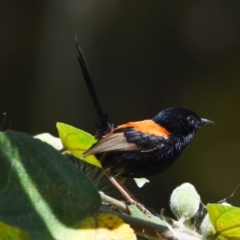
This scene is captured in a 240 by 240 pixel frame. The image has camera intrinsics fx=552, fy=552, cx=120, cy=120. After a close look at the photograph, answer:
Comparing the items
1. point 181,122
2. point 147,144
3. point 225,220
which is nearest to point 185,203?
point 225,220

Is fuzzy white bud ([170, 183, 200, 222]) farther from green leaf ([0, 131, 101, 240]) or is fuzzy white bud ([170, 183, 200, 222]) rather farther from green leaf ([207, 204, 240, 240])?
green leaf ([0, 131, 101, 240])

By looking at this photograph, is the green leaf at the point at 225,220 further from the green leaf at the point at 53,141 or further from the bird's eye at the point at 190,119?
the bird's eye at the point at 190,119

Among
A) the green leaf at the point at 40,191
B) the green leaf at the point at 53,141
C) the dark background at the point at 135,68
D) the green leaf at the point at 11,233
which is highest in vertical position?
the green leaf at the point at 40,191

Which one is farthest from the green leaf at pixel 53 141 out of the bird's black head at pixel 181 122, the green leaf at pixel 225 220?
the bird's black head at pixel 181 122

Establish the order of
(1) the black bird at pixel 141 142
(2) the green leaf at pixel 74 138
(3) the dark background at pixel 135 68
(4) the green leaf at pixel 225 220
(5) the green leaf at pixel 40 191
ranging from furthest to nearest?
(3) the dark background at pixel 135 68 → (1) the black bird at pixel 141 142 → (2) the green leaf at pixel 74 138 → (4) the green leaf at pixel 225 220 → (5) the green leaf at pixel 40 191

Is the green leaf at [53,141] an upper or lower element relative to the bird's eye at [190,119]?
upper

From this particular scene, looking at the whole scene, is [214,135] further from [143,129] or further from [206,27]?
[143,129]

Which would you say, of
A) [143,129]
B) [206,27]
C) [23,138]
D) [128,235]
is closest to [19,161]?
[23,138]

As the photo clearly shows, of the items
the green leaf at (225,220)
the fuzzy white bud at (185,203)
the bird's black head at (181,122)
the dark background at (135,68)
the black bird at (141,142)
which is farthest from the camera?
the dark background at (135,68)
